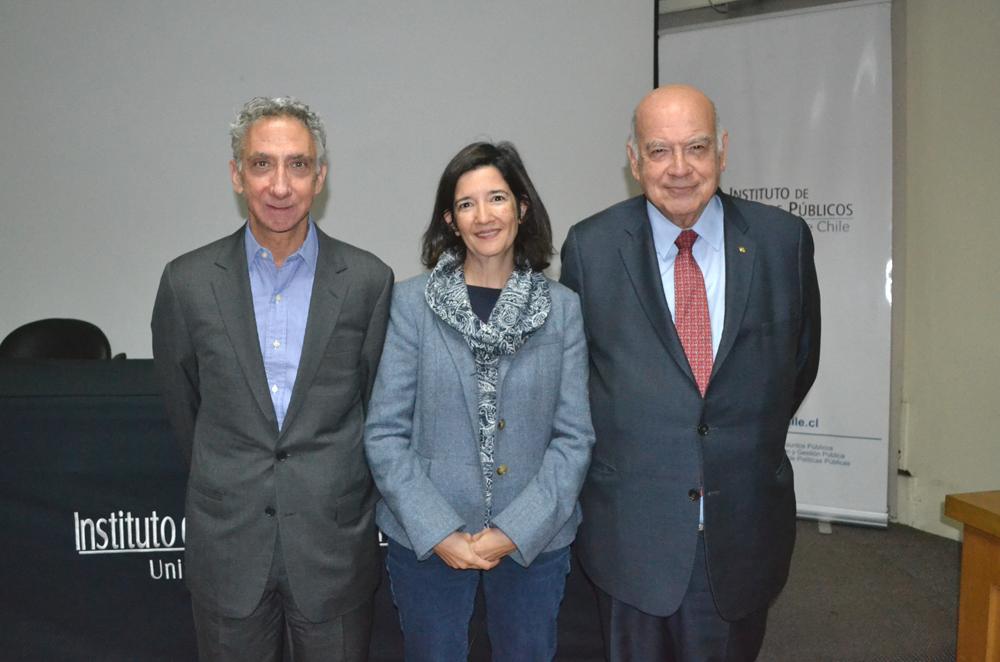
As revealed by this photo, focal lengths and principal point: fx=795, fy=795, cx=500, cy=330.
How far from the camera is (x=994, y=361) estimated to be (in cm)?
407

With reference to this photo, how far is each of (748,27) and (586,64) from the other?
1.04 meters

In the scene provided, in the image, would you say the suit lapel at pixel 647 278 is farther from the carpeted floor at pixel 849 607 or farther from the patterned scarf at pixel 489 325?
the carpeted floor at pixel 849 607

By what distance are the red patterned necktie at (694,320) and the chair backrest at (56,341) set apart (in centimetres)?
301

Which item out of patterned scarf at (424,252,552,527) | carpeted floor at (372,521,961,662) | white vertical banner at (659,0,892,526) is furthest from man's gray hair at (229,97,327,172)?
white vertical banner at (659,0,892,526)

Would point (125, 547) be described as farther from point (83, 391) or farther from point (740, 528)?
point (740, 528)

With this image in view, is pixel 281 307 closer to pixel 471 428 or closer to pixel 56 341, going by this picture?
pixel 471 428

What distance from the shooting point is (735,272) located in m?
1.75

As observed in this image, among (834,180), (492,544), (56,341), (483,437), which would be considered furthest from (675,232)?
(56,341)

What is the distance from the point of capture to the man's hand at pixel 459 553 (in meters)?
1.68

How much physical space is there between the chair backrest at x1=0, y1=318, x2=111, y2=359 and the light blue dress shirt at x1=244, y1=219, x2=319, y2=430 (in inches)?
93.8

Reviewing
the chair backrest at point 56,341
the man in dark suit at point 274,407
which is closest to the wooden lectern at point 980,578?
the man in dark suit at point 274,407

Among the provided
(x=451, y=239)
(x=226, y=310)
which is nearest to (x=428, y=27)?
(x=451, y=239)

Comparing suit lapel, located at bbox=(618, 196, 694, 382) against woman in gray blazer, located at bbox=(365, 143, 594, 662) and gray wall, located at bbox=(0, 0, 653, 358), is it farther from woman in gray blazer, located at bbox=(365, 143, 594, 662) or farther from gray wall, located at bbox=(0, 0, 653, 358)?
gray wall, located at bbox=(0, 0, 653, 358)

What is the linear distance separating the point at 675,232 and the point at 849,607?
95.4 inches
